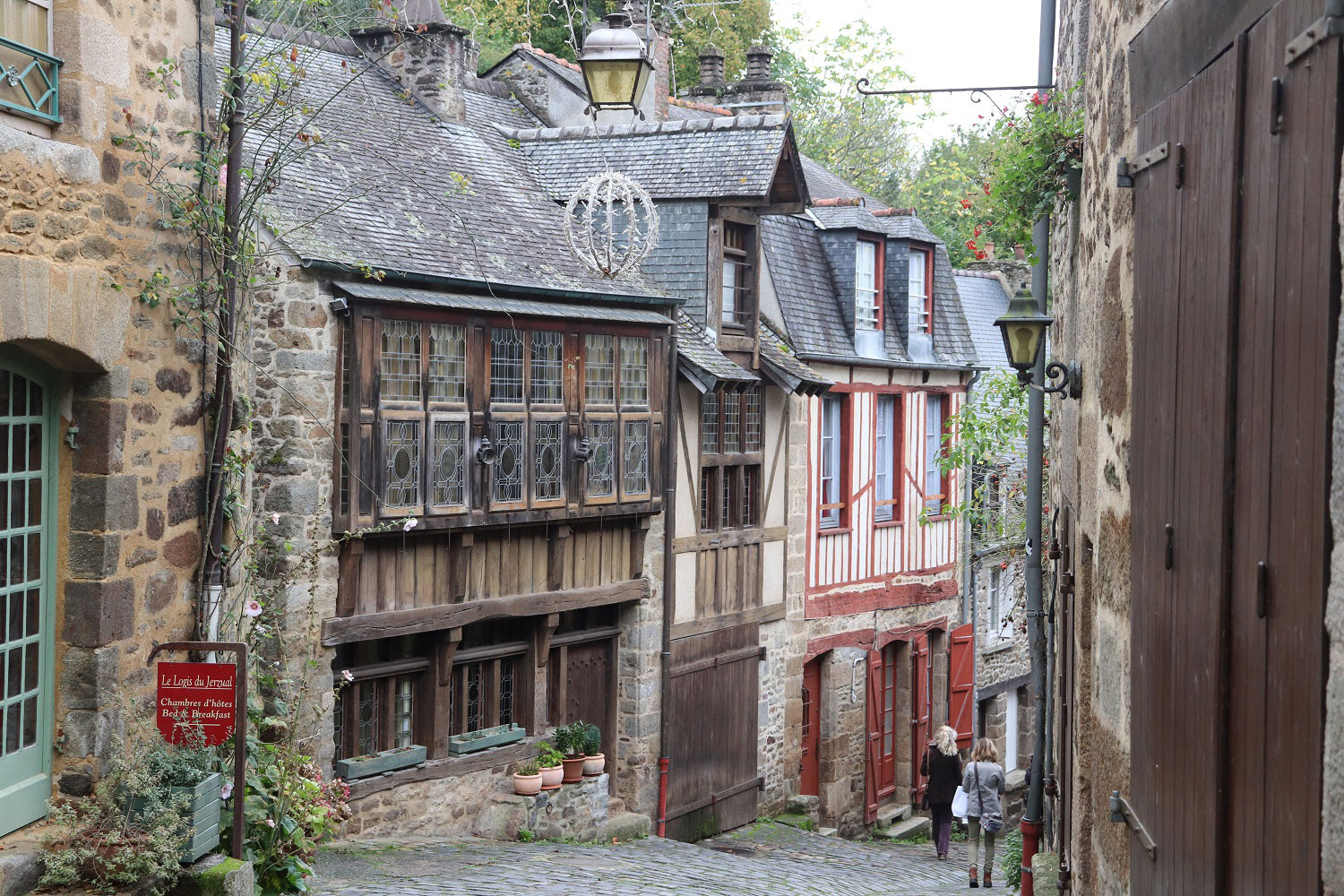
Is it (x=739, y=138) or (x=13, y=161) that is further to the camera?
(x=739, y=138)

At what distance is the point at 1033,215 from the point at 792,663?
970cm

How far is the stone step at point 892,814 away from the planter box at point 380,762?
7.91m

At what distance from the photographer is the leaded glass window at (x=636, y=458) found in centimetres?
1291

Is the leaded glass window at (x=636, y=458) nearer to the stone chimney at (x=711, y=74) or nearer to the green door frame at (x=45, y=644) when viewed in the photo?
the green door frame at (x=45, y=644)

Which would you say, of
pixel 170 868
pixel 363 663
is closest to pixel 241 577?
pixel 170 868

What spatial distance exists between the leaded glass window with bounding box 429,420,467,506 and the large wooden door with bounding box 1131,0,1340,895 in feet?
26.2

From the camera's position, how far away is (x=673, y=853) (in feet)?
40.9

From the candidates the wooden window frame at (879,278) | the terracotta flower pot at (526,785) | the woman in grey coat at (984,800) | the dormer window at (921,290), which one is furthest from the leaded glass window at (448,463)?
the dormer window at (921,290)

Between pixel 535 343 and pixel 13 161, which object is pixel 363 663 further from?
pixel 13 161

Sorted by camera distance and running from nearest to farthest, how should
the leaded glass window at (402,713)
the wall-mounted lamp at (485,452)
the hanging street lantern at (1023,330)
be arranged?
the hanging street lantern at (1023,330) < the wall-mounted lamp at (485,452) < the leaded glass window at (402,713)

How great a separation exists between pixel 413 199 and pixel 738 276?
3.93 meters

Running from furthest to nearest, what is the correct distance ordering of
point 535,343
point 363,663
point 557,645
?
point 557,645 < point 535,343 < point 363,663

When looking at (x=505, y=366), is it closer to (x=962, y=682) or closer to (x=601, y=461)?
(x=601, y=461)

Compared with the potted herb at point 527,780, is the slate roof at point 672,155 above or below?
above
